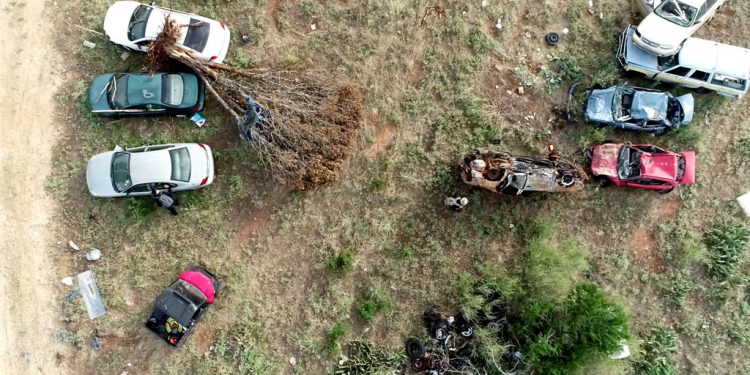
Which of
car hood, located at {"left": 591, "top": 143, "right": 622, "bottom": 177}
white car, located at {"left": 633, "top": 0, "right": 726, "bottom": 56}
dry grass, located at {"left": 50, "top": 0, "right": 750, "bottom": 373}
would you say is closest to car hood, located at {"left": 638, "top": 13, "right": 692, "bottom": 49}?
white car, located at {"left": 633, "top": 0, "right": 726, "bottom": 56}

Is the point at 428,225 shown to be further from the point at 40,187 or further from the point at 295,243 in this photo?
the point at 40,187

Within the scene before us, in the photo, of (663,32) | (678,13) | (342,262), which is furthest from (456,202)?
(678,13)

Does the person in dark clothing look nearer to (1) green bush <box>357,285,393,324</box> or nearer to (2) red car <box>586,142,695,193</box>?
(1) green bush <box>357,285,393,324</box>

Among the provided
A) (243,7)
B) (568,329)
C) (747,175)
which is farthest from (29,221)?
(747,175)

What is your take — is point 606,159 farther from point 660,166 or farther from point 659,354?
point 659,354

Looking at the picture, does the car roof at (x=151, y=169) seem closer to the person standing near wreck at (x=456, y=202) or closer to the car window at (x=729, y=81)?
the person standing near wreck at (x=456, y=202)
